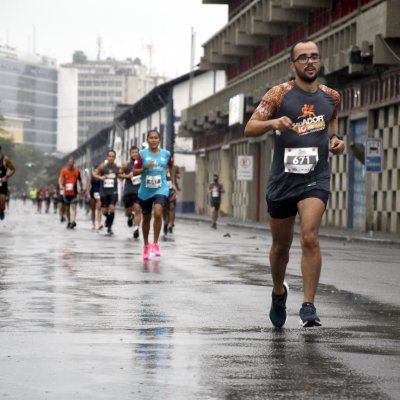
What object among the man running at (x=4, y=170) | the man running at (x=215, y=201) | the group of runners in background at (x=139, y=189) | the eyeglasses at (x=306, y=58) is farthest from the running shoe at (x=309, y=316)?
the man running at (x=215, y=201)

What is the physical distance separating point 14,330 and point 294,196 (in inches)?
82.2

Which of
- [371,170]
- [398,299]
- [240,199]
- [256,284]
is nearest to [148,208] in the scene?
[256,284]

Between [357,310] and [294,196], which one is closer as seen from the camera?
[294,196]

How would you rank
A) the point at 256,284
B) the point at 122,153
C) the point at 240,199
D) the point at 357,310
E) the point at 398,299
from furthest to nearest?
1. the point at 122,153
2. the point at 240,199
3. the point at 256,284
4. the point at 398,299
5. the point at 357,310

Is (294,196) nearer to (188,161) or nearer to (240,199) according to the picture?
(240,199)

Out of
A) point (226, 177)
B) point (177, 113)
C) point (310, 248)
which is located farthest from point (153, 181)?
point (177, 113)

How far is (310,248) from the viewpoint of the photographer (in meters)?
9.24

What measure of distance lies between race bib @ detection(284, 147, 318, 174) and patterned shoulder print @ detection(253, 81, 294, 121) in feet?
1.02

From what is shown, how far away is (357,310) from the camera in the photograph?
36.2ft

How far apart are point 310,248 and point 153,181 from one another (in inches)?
416

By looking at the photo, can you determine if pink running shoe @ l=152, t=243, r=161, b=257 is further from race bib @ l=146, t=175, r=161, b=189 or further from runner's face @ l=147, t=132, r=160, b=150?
runner's face @ l=147, t=132, r=160, b=150

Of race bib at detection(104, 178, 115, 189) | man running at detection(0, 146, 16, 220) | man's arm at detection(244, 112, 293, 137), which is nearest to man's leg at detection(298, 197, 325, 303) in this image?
man's arm at detection(244, 112, 293, 137)

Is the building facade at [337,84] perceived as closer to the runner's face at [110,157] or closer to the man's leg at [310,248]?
the runner's face at [110,157]

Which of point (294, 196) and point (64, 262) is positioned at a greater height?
point (294, 196)
